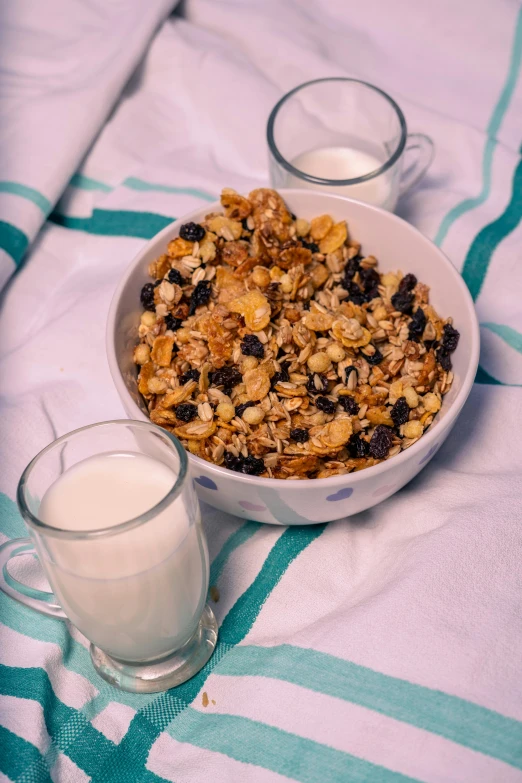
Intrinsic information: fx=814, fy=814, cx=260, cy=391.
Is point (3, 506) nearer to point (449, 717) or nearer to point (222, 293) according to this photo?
point (222, 293)

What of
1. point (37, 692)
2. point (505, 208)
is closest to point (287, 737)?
point (37, 692)

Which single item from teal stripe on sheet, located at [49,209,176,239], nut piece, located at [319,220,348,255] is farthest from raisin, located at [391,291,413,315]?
teal stripe on sheet, located at [49,209,176,239]

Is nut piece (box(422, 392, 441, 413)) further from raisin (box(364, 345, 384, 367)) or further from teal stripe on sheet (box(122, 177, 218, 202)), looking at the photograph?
teal stripe on sheet (box(122, 177, 218, 202))

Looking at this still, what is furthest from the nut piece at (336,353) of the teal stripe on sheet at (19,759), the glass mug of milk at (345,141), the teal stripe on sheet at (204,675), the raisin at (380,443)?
the teal stripe on sheet at (19,759)

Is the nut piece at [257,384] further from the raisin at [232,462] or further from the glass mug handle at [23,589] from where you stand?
the glass mug handle at [23,589]

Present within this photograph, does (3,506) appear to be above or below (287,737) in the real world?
below

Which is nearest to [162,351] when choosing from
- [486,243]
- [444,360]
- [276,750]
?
[444,360]
